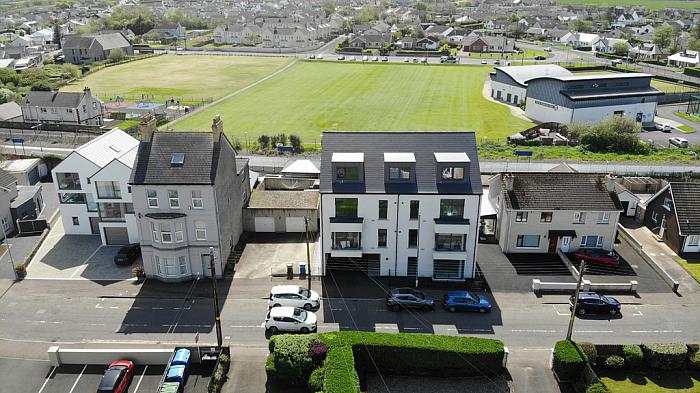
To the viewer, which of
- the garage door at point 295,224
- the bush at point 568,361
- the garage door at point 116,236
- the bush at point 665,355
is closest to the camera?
the bush at point 568,361

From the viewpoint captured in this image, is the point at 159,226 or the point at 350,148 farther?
the point at 350,148

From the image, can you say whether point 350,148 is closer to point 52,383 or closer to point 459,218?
point 459,218

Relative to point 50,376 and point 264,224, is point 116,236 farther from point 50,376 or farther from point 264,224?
point 50,376

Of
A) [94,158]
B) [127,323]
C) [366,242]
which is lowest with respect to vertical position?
[127,323]

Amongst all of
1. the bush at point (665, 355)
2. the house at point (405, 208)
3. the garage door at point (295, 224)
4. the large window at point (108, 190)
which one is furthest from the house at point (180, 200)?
the bush at point (665, 355)

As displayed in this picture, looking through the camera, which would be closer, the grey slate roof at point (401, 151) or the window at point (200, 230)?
the grey slate roof at point (401, 151)

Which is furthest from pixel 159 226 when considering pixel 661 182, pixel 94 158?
pixel 661 182

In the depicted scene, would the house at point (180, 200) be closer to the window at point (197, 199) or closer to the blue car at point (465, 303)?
the window at point (197, 199)
